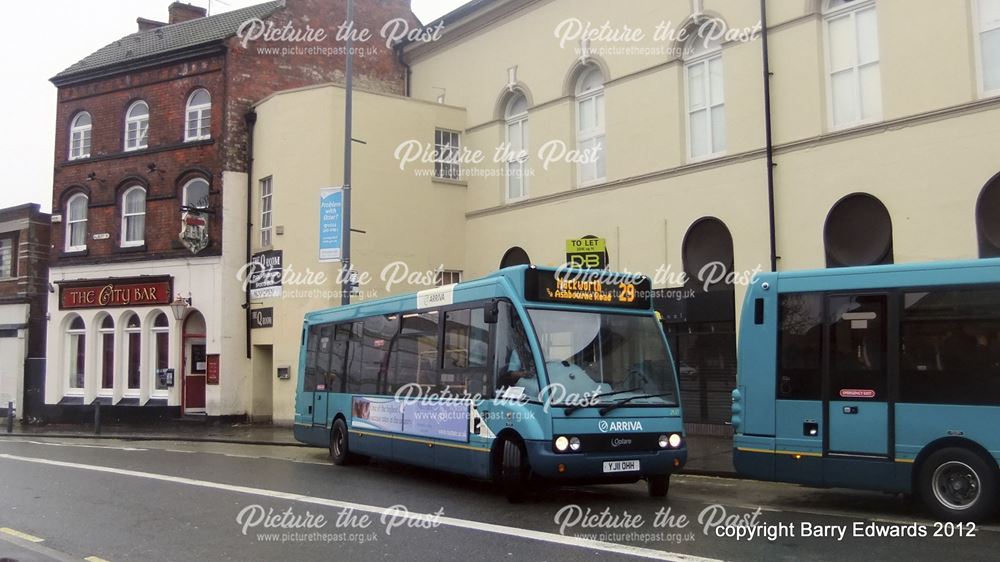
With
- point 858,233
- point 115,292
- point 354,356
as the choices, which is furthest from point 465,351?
point 115,292

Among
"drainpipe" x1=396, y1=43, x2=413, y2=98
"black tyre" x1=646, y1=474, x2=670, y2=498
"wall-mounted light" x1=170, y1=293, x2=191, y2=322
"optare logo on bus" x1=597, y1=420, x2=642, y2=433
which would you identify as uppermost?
"drainpipe" x1=396, y1=43, x2=413, y2=98

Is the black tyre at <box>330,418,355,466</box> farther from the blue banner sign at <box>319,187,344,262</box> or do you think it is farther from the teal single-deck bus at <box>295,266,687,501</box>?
the blue banner sign at <box>319,187,344,262</box>

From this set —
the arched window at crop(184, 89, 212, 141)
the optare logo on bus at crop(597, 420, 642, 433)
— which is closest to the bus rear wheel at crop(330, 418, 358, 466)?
the optare logo on bus at crop(597, 420, 642, 433)

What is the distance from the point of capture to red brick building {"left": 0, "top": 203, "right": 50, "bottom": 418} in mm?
29938

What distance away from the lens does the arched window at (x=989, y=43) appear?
13.6m

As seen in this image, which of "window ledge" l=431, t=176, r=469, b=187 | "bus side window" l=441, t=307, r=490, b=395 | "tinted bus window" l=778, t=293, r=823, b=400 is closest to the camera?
"tinted bus window" l=778, t=293, r=823, b=400

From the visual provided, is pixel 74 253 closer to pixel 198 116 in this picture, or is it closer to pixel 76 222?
pixel 76 222

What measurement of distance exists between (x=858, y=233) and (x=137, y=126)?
72.1ft

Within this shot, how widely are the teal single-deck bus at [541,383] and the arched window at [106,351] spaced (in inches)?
710

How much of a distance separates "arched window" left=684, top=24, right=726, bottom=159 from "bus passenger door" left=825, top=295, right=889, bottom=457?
8693 millimetres

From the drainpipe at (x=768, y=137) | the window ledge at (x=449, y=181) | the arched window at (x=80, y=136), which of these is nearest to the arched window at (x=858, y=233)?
the drainpipe at (x=768, y=137)

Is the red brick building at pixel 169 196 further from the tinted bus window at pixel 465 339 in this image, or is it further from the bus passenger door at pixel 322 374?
the tinted bus window at pixel 465 339

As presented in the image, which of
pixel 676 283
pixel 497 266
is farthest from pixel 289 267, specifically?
pixel 676 283

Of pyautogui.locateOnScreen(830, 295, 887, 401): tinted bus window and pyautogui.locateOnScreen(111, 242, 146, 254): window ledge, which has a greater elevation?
pyautogui.locateOnScreen(111, 242, 146, 254): window ledge
